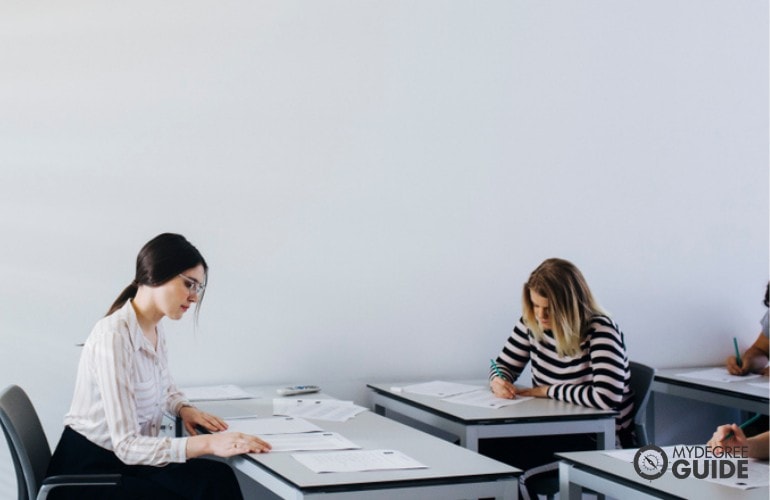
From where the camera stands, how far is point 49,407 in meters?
3.74

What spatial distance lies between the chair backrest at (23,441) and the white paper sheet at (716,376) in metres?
2.80

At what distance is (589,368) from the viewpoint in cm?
366

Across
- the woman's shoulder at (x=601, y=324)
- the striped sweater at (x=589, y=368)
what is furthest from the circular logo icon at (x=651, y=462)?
the woman's shoulder at (x=601, y=324)

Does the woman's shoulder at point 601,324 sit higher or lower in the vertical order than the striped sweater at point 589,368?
higher

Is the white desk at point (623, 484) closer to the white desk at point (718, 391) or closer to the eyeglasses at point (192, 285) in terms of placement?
the eyeglasses at point (192, 285)

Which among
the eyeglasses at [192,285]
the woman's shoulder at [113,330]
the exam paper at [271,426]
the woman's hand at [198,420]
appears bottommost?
the exam paper at [271,426]

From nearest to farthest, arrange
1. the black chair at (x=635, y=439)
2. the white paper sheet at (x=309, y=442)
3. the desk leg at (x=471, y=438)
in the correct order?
the white paper sheet at (x=309, y=442)
the desk leg at (x=471, y=438)
the black chair at (x=635, y=439)

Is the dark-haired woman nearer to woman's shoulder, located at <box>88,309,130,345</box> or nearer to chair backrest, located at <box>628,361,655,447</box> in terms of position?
woman's shoulder, located at <box>88,309,130,345</box>

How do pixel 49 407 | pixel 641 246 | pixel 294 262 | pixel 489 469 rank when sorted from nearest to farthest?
pixel 489 469
pixel 49 407
pixel 294 262
pixel 641 246

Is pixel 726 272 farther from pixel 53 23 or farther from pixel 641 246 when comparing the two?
pixel 53 23

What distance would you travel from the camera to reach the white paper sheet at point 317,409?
10.7 feet

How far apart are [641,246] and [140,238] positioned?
232cm

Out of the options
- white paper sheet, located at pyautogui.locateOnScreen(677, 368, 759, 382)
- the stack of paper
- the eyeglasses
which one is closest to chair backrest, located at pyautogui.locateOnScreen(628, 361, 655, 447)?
white paper sheet, located at pyautogui.locateOnScreen(677, 368, 759, 382)

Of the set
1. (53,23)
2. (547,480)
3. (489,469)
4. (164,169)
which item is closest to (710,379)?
(547,480)
